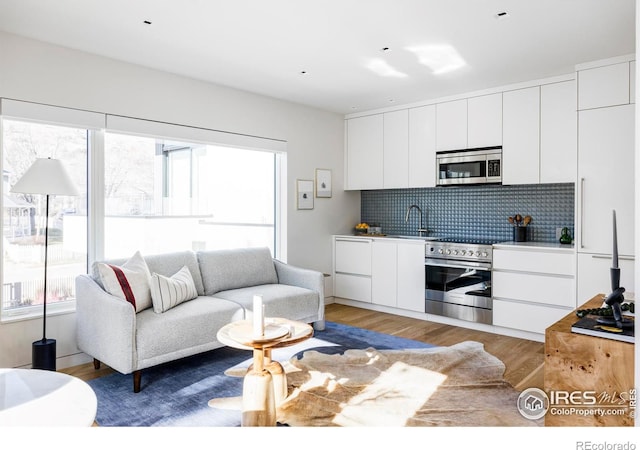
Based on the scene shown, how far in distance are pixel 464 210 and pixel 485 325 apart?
1.39 meters

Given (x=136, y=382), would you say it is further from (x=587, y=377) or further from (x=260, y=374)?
(x=587, y=377)

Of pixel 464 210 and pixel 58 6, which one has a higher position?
pixel 58 6

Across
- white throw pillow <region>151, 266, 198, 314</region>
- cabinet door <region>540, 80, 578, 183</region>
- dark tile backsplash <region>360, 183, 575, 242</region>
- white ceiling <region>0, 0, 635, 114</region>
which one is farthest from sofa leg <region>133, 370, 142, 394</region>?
cabinet door <region>540, 80, 578, 183</region>

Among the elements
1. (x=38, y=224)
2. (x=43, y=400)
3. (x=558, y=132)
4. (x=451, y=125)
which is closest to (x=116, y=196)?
(x=38, y=224)

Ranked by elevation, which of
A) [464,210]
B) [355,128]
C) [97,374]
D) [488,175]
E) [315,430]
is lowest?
[97,374]

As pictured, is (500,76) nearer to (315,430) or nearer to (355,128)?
(355,128)

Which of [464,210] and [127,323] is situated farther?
[464,210]

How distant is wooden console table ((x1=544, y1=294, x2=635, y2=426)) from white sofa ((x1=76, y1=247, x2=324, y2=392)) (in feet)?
7.61

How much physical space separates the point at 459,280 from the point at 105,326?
3.33 metres

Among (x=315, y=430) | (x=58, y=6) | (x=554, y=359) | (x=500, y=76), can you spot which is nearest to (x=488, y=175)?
(x=500, y=76)

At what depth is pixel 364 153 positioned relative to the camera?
5.60 m

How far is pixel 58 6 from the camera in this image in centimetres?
267

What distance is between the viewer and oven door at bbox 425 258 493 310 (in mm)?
4359

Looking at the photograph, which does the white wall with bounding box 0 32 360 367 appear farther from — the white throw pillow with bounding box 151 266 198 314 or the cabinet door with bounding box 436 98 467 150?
the cabinet door with bounding box 436 98 467 150
